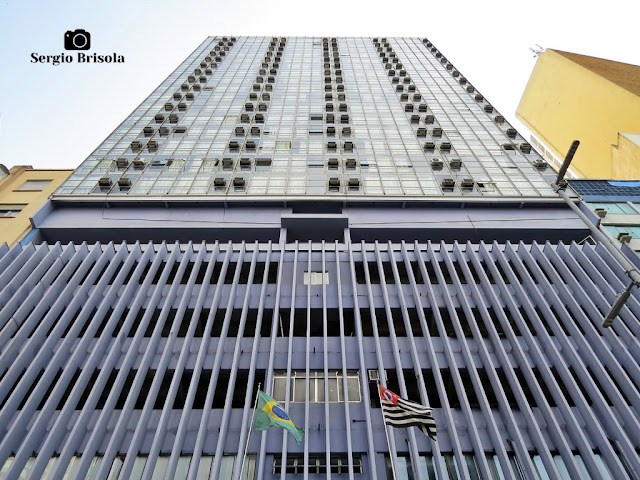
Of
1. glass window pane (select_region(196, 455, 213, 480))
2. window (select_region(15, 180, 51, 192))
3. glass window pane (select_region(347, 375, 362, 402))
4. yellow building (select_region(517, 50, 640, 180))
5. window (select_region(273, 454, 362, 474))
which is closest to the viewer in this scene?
glass window pane (select_region(196, 455, 213, 480))

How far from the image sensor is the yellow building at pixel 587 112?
50.6 metres

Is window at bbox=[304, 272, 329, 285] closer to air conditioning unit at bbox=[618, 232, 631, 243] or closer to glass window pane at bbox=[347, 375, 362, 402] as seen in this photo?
glass window pane at bbox=[347, 375, 362, 402]

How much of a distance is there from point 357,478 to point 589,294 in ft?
50.7

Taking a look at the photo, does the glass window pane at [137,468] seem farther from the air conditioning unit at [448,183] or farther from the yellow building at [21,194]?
the air conditioning unit at [448,183]

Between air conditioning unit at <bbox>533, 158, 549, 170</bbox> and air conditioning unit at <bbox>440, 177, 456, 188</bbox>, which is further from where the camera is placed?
air conditioning unit at <bbox>533, 158, 549, 170</bbox>

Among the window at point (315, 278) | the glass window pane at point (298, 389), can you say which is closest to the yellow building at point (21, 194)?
the window at point (315, 278)

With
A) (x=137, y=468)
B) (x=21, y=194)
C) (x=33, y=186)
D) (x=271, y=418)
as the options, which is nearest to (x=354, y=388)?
(x=271, y=418)

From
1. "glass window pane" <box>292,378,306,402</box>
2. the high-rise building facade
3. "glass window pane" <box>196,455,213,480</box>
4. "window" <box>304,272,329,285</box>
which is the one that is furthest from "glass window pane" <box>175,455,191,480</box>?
"window" <box>304,272,329,285</box>

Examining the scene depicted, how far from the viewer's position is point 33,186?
3588 centimetres

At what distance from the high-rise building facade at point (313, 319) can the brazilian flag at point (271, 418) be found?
1842 mm

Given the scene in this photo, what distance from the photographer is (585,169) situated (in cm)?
6034

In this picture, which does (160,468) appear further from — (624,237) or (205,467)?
(624,237)

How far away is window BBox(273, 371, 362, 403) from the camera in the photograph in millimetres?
18172

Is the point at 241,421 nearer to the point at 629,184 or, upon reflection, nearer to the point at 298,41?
the point at 629,184
